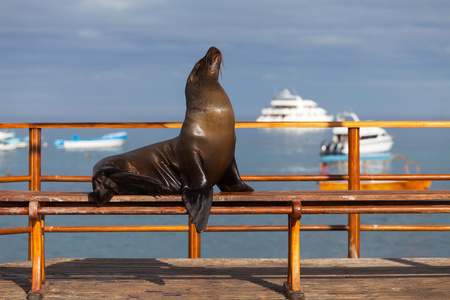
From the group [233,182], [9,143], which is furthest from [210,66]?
[9,143]

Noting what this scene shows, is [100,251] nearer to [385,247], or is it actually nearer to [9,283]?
[385,247]

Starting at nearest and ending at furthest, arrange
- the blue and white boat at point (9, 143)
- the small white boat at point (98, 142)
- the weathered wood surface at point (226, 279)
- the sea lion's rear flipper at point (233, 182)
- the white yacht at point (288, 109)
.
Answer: the weathered wood surface at point (226, 279)
the sea lion's rear flipper at point (233, 182)
the small white boat at point (98, 142)
the blue and white boat at point (9, 143)
the white yacht at point (288, 109)

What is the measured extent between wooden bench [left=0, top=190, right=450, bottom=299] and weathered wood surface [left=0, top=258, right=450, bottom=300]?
194 millimetres

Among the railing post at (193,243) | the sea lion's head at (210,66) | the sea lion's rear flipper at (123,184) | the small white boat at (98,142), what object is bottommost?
the railing post at (193,243)

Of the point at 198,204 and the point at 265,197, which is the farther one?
the point at 265,197

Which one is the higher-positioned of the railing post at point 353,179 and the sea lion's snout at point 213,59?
the sea lion's snout at point 213,59

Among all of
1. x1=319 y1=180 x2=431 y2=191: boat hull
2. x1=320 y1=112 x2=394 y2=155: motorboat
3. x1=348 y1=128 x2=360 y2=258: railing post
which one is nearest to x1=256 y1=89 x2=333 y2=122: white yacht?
x1=320 y1=112 x2=394 y2=155: motorboat

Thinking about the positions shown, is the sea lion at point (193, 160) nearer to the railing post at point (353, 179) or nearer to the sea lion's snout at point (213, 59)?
the sea lion's snout at point (213, 59)

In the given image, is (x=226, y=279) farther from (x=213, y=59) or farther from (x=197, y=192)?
(x=213, y=59)

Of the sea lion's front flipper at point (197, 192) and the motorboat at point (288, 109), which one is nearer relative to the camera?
the sea lion's front flipper at point (197, 192)

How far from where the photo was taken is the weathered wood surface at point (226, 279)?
314 cm

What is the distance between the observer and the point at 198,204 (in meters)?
2.94

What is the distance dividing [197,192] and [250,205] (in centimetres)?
32

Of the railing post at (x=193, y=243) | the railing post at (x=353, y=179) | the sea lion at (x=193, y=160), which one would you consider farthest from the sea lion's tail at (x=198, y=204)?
the railing post at (x=353, y=179)
